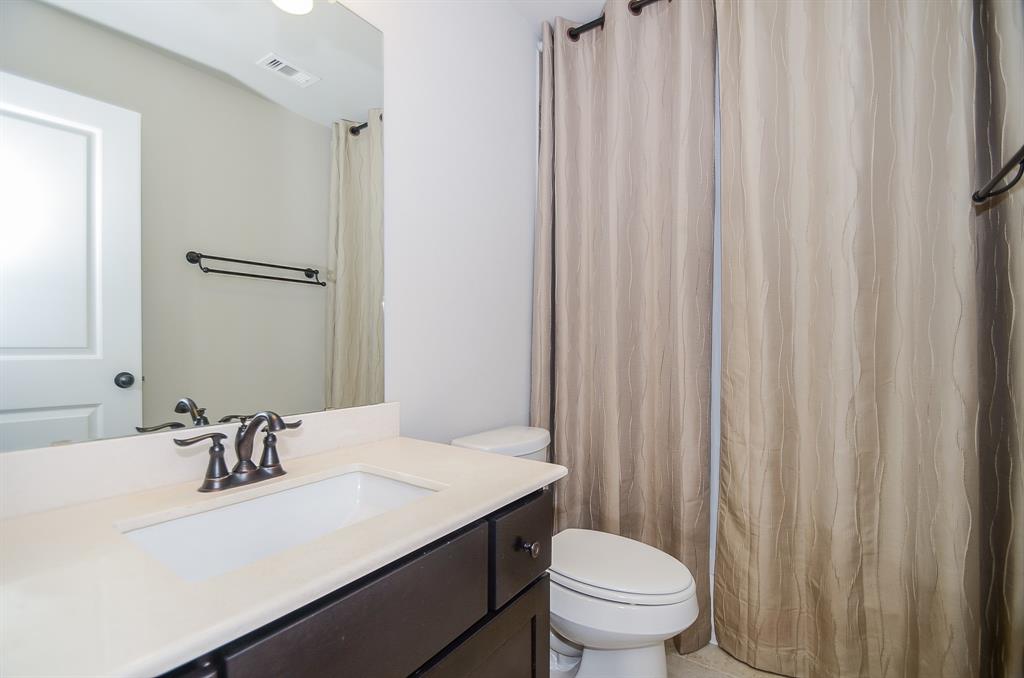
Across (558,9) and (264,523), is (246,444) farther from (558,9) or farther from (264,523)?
(558,9)

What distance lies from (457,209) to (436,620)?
4.30ft

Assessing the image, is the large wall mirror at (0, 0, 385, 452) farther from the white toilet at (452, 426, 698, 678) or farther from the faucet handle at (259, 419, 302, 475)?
the white toilet at (452, 426, 698, 678)

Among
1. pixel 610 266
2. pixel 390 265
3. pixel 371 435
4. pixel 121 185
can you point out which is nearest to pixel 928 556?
pixel 610 266

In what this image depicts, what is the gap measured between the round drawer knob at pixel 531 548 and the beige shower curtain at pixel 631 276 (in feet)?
2.92

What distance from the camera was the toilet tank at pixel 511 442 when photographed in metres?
1.52

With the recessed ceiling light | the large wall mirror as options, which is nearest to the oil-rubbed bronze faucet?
the large wall mirror

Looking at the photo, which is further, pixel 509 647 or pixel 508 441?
pixel 508 441

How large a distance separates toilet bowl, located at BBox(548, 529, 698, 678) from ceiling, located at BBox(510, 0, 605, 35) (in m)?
2.06

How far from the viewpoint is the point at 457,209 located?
1656mm

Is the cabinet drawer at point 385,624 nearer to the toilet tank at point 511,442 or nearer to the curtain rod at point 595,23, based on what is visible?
the toilet tank at point 511,442

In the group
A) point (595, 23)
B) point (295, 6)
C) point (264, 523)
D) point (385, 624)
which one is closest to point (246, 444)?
point (264, 523)

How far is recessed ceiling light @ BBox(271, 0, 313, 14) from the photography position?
3.80ft

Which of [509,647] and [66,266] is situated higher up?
[66,266]

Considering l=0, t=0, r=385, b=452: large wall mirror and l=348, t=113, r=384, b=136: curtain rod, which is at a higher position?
l=348, t=113, r=384, b=136: curtain rod
